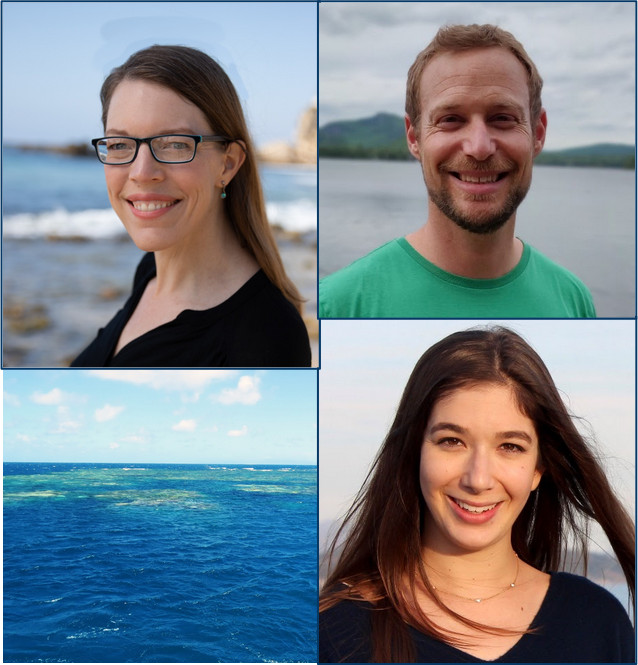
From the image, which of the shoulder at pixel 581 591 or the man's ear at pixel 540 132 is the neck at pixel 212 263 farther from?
the shoulder at pixel 581 591

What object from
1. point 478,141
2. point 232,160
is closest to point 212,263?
point 232,160

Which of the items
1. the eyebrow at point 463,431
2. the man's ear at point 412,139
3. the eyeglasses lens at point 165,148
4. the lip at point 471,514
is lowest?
the lip at point 471,514

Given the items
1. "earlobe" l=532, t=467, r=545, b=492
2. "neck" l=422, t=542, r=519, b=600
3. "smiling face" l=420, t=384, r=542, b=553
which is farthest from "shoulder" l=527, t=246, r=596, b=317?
"neck" l=422, t=542, r=519, b=600

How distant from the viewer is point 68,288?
3490 mm

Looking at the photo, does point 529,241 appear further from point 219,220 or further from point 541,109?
point 219,220

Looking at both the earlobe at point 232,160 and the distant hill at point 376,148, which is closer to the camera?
the earlobe at point 232,160

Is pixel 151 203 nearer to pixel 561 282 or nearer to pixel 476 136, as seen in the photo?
pixel 476 136

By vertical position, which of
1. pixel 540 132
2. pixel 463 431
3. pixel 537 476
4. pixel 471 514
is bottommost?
pixel 471 514

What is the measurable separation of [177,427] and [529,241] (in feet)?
5.46

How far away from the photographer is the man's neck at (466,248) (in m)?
2.98

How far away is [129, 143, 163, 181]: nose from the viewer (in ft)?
9.64

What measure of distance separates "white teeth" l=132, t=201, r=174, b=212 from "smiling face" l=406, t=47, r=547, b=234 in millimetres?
1014

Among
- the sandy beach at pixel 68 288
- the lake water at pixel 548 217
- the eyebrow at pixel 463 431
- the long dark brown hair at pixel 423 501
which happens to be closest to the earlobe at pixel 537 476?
the long dark brown hair at pixel 423 501

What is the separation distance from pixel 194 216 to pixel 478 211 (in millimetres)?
1117
